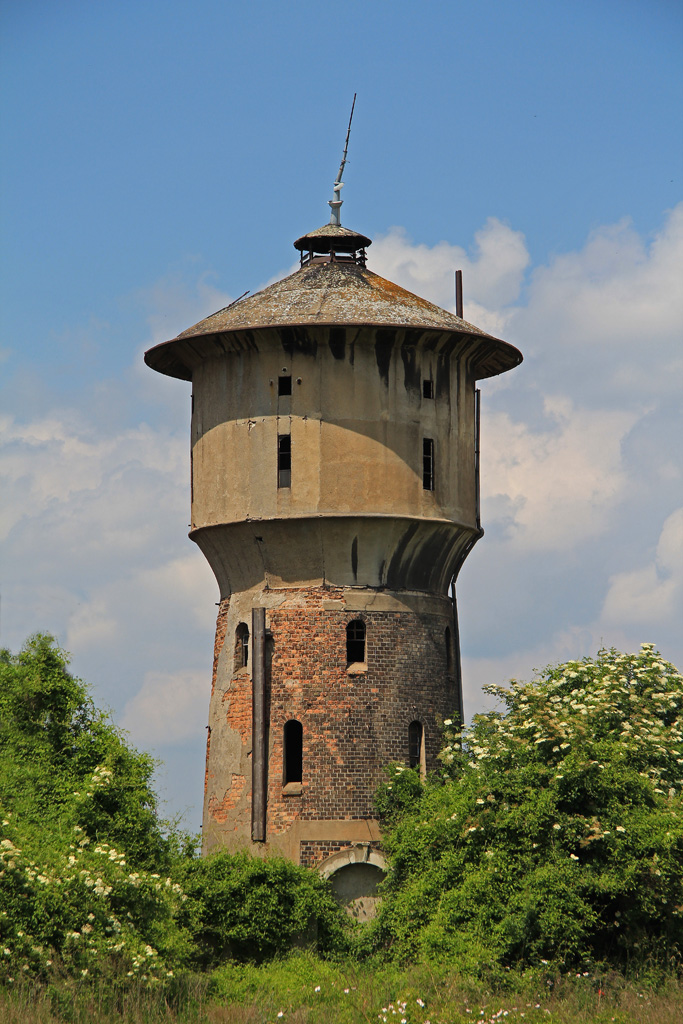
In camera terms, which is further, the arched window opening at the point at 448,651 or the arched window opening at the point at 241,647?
the arched window opening at the point at 448,651

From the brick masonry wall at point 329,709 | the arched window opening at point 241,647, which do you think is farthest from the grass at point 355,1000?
the arched window opening at point 241,647

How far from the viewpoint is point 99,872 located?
2658cm

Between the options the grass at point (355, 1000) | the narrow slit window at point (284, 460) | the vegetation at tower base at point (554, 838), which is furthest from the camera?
the narrow slit window at point (284, 460)

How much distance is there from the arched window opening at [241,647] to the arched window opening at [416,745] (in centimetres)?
348

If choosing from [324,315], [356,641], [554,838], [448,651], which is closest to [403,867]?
[554,838]

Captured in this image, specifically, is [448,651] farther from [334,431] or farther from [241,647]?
[334,431]

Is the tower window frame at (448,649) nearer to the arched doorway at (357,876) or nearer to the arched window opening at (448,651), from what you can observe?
the arched window opening at (448,651)

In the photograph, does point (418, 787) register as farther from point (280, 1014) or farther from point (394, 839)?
point (280, 1014)

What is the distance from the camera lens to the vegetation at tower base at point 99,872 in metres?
25.1

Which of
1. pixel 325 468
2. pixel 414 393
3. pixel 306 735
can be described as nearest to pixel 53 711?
pixel 306 735

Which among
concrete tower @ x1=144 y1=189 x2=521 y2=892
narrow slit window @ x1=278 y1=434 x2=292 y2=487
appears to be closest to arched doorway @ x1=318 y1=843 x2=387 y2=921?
concrete tower @ x1=144 y1=189 x2=521 y2=892

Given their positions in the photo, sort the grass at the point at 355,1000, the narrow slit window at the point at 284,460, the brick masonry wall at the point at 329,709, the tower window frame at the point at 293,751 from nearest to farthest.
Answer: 1. the grass at the point at 355,1000
2. the brick masonry wall at the point at 329,709
3. the tower window frame at the point at 293,751
4. the narrow slit window at the point at 284,460

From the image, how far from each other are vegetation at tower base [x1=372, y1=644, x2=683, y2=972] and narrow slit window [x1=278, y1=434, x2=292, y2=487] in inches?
225

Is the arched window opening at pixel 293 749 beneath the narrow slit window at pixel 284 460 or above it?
beneath
